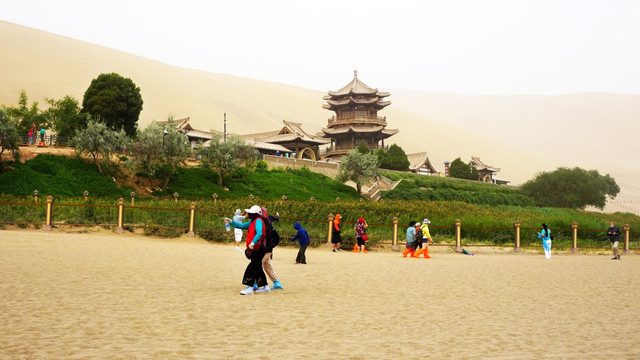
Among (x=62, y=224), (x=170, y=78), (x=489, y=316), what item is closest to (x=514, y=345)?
(x=489, y=316)

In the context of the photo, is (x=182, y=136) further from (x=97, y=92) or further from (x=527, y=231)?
(x=527, y=231)

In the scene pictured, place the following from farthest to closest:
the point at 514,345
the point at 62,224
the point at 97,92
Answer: the point at 97,92
the point at 62,224
the point at 514,345

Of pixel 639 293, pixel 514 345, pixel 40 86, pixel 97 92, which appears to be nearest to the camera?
pixel 514 345

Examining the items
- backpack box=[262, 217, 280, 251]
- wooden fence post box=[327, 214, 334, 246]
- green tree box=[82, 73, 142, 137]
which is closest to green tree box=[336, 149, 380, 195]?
green tree box=[82, 73, 142, 137]

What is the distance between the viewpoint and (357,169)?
50906 mm

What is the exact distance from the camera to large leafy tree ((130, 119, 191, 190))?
3875 cm

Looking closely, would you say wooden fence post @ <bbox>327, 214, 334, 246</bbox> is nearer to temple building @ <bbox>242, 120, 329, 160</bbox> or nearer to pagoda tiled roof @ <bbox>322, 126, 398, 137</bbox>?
temple building @ <bbox>242, 120, 329, 160</bbox>

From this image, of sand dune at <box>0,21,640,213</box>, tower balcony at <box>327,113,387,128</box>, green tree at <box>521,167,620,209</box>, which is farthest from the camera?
sand dune at <box>0,21,640,213</box>

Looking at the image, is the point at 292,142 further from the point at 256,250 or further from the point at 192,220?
the point at 256,250

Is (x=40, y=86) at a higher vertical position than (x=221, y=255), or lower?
higher

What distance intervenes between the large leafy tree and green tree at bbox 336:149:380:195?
15.7 m

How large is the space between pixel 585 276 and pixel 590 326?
759 cm

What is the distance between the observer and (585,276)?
49.3 ft

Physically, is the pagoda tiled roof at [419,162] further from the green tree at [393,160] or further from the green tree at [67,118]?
the green tree at [67,118]
